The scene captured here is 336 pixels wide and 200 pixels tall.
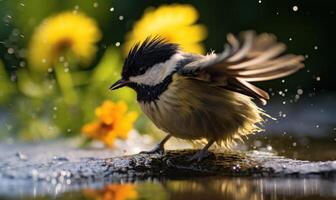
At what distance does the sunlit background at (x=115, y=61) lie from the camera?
15.3 ft

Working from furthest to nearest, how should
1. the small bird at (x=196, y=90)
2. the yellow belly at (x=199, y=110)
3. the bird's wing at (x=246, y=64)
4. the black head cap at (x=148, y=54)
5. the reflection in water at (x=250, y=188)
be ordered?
the black head cap at (x=148, y=54) < the yellow belly at (x=199, y=110) < the small bird at (x=196, y=90) < the bird's wing at (x=246, y=64) < the reflection in water at (x=250, y=188)

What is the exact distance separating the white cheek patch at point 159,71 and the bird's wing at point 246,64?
9 centimetres

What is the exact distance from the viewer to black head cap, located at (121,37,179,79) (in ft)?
12.6

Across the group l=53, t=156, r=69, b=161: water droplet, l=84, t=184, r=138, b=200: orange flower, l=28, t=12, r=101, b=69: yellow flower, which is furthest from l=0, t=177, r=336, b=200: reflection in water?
l=28, t=12, r=101, b=69: yellow flower

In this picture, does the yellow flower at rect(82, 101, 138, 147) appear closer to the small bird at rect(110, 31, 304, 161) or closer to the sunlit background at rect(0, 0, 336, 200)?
the sunlit background at rect(0, 0, 336, 200)

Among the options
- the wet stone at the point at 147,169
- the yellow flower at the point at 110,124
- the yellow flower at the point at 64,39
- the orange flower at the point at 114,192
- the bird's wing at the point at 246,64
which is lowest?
the orange flower at the point at 114,192

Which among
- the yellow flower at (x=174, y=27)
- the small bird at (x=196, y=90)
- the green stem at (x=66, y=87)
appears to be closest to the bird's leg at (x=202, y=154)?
the small bird at (x=196, y=90)

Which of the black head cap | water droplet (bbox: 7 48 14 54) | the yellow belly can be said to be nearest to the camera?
the yellow belly

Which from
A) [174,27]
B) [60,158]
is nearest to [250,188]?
[60,158]

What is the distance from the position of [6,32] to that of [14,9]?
25 centimetres

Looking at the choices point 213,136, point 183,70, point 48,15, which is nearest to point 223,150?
point 213,136

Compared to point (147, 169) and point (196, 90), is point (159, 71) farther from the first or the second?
point (147, 169)

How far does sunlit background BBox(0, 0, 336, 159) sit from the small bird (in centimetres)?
44

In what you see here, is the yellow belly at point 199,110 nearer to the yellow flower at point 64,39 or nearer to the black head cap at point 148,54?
the black head cap at point 148,54
